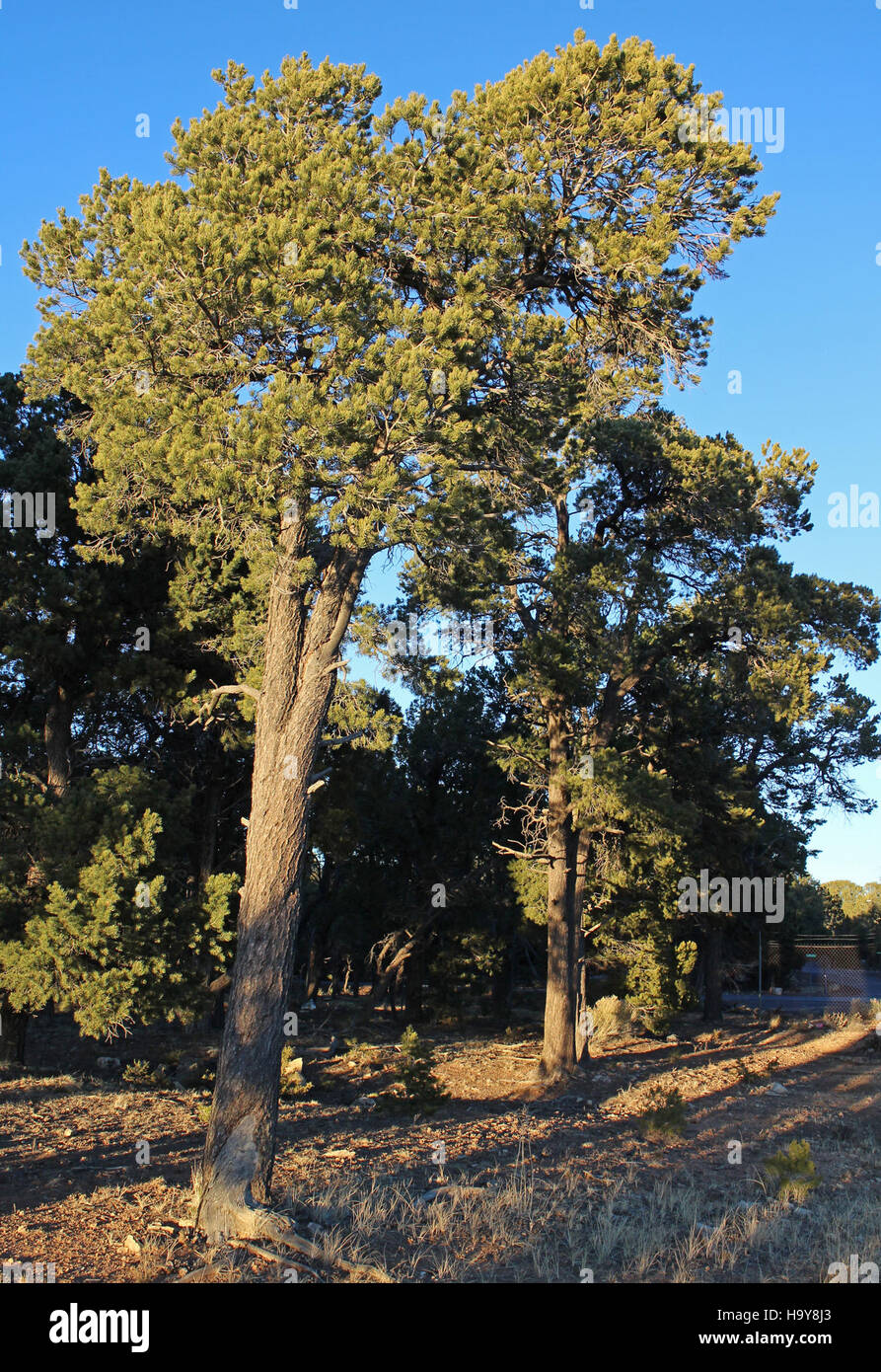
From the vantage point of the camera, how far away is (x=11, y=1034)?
15828 mm

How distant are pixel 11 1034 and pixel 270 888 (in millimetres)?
10479

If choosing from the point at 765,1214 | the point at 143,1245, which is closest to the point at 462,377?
the point at 143,1245

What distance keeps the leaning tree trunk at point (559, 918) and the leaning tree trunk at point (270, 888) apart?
872 centimetres

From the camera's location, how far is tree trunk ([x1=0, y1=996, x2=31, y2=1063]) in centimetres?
1568

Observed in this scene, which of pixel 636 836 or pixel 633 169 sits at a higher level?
pixel 633 169

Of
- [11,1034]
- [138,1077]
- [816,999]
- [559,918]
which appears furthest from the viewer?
[816,999]

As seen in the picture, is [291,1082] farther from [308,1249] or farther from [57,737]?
[308,1249]

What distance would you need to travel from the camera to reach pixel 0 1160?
900cm

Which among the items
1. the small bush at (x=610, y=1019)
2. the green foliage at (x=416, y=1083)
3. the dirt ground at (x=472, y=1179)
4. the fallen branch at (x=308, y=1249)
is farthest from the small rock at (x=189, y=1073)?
the small bush at (x=610, y=1019)

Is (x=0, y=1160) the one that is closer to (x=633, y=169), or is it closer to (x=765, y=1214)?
(x=765, y=1214)

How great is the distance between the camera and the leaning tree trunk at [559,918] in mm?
16688

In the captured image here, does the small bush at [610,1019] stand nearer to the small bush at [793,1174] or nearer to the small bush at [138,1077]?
the small bush at [138,1077]

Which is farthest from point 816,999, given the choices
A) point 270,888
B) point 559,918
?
point 270,888

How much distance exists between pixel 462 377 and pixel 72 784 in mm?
10258
